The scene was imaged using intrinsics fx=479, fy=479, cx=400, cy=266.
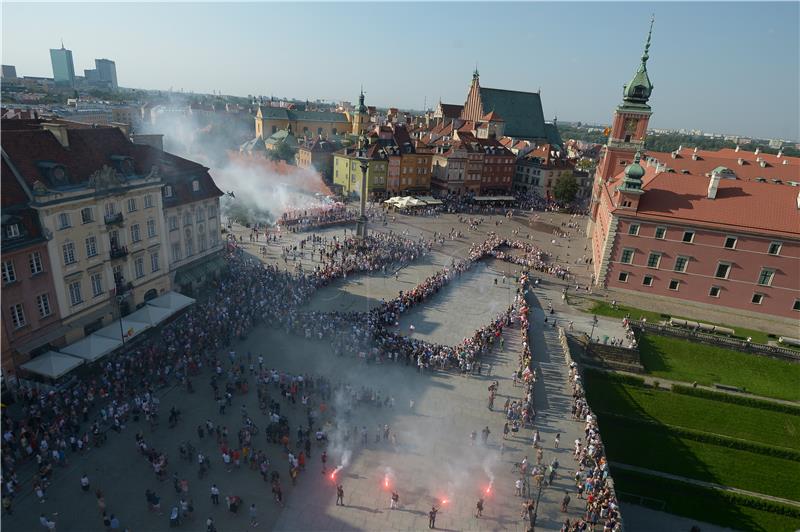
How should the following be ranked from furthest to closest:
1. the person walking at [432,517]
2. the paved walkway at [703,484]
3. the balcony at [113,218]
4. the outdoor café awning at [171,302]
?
1. the outdoor café awning at [171,302]
2. the balcony at [113,218]
3. the paved walkway at [703,484]
4. the person walking at [432,517]

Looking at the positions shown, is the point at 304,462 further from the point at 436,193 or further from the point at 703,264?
the point at 436,193

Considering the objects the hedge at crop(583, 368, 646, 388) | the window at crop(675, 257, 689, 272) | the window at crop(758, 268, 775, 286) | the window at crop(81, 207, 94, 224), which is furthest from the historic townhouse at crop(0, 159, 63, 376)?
the window at crop(758, 268, 775, 286)

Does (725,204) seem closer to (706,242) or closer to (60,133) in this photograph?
(706,242)

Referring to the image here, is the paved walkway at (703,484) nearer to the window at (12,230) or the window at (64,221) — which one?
the window at (64,221)

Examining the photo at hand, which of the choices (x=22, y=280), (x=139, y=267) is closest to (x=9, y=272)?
(x=22, y=280)

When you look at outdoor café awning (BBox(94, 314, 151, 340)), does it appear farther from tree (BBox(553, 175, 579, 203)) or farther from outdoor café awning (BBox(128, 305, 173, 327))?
tree (BBox(553, 175, 579, 203))

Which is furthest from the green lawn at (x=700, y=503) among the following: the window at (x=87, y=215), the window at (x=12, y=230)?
the window at (x=12, y=230)
